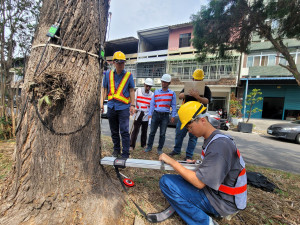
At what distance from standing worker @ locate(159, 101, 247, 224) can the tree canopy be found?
270 centimetres

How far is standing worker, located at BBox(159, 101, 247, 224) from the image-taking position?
1.33 metres

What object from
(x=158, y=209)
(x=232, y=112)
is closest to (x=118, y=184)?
(x=158, y=209)

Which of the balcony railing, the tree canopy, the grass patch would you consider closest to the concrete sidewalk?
the tree canopy

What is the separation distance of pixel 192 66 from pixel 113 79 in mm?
15690

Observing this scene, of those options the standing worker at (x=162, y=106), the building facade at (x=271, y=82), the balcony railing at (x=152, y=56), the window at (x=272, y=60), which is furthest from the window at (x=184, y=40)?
the standing worker at (x=162, y=106)

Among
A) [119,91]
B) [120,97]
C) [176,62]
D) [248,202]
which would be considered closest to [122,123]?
[120,97]

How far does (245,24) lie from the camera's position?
3.85 metres

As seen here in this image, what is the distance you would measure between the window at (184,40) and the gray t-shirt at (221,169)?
60.3 ft

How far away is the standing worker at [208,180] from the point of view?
1332mm

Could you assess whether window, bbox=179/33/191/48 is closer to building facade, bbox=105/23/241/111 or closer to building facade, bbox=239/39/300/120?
building facade, bbox=105/23/241/111

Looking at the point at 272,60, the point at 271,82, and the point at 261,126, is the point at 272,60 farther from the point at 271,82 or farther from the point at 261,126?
the point at 261,126

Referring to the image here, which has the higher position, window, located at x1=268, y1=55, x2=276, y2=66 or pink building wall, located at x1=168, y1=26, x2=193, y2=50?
pink building wall, located at x1=168, y1=26, x2=193, y2=50

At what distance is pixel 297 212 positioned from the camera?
1.97m

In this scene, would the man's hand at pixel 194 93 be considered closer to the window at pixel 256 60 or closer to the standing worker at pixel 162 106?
the standing worker at pixel 162 106
